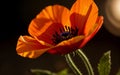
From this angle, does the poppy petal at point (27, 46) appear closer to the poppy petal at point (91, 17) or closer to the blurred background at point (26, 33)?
the poppy petal at point (91, 17)

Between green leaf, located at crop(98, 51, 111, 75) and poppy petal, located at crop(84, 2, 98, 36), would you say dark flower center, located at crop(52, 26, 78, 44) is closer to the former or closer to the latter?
poppy petal, located at crop(84, 2, 98, 36)

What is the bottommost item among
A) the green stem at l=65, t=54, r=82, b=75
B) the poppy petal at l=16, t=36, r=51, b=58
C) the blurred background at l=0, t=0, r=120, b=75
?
the blurred background at l=0, t=0, r=120, b=75

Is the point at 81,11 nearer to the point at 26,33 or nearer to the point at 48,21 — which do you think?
the point at 48,21

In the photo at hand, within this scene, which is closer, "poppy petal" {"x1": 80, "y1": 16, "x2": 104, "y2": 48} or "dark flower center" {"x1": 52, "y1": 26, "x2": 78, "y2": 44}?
"poppy petal" {"x1": 80, "y1": 16, "x2": 104, "y2": 48}

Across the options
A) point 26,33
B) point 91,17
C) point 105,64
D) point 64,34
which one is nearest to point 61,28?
point 64,34

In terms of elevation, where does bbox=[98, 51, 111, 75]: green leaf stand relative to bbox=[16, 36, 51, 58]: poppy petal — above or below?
below

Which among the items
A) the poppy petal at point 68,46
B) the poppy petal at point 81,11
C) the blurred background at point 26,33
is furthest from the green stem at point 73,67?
the blurred background at point 26,33

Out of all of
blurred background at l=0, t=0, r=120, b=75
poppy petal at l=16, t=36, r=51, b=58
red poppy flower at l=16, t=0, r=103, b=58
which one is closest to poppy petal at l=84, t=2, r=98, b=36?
red poppy flower at l=16, t=0, r=103, b=58
